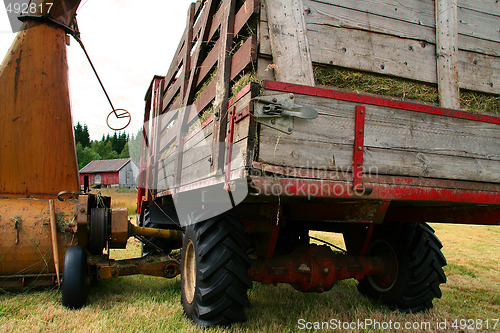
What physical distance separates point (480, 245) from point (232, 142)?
7.84 m

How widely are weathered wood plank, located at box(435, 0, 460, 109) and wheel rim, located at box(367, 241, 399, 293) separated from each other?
1.60 metres

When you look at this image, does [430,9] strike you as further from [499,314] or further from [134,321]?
[134,321]

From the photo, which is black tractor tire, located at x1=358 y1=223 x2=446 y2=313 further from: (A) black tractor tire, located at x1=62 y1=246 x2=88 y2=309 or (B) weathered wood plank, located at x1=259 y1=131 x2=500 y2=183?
(A) black tractor tire, located at x1=62 y1=246 x2=88 y2=309

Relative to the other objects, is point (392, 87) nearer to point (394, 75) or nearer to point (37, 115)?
point (394, 75)

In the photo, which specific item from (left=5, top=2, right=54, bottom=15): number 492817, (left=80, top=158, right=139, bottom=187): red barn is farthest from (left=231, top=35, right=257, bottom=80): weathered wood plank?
(left=80, top=158, right=139, bottom=187): red barn

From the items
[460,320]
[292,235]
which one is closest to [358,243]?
[292,235]

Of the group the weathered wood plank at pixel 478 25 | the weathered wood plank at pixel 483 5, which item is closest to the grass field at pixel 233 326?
the weathered wood plank at pixel 478 25

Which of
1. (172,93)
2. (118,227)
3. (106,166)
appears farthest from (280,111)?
(106,166)

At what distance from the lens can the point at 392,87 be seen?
2.75m

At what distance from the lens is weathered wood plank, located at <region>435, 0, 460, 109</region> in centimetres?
286

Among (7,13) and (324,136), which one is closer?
(324,136)

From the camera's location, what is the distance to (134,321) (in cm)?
302

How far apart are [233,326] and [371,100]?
194cm

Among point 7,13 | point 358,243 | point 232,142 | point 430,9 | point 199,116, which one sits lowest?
point 358,243
